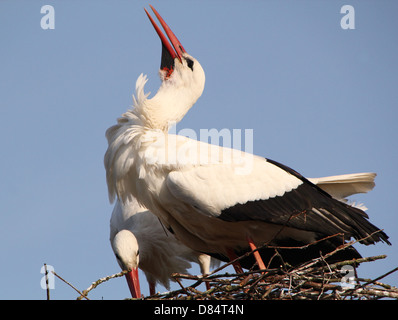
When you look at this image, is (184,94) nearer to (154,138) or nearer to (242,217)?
(154,138)

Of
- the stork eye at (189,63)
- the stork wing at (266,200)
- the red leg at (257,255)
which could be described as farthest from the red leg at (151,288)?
the stork eye at (189,63)

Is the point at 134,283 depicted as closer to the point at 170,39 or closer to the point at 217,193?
the point at 217,193

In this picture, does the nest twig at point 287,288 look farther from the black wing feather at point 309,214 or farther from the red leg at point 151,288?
the red leg at point 151,288

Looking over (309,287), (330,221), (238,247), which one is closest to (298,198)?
(330,221)

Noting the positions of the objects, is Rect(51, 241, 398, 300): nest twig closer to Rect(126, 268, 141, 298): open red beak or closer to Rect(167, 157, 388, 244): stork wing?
Rect(167, 157, 388, 244): stork wing

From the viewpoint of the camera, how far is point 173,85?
7.09m

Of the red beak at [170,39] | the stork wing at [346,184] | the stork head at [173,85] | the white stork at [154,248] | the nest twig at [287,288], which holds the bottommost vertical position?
the nest twig at [287,288]

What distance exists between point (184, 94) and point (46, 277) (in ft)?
8.76

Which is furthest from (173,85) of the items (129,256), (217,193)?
(129,256)

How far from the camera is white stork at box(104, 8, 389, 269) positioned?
622 centimetres

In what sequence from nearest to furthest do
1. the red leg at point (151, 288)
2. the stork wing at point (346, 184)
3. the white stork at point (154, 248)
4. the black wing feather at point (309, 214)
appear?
the black wing feather at point (309, 214) < the stork wing at point (346, 184) < the white stork at point (154, 248) < the red leg at point (151, 288)

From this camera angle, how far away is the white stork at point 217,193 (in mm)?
6223

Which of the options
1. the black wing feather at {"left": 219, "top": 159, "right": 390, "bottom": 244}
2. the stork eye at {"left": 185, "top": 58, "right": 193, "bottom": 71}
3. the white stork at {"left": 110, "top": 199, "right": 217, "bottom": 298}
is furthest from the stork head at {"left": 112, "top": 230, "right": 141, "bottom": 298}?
the stork eye at {"left": 185, "top": 58, "right": 193, "bottom": 71}

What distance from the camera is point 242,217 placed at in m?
6.23
